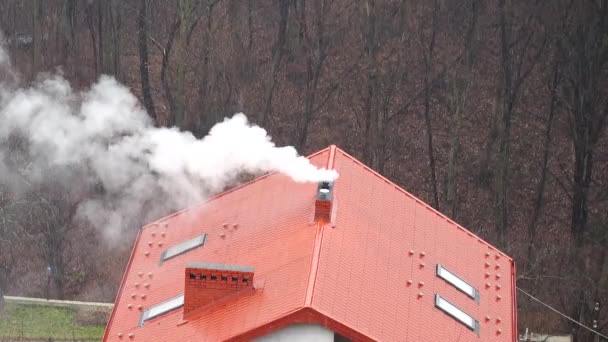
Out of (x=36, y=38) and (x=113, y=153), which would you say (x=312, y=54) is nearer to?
(x=36, y=38)

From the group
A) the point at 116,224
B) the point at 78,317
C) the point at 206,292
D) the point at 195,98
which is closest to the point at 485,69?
the point at 195,98

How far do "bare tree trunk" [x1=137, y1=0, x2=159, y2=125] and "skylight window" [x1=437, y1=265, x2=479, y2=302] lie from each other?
1983 centimetres

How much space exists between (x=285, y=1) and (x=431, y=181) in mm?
10470

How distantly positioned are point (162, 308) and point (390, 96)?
2050cm

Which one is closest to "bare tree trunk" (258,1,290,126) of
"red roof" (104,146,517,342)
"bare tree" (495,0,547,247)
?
"bare tree" (495,0,547,247)

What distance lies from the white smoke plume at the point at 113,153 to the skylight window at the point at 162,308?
4654 millimetres

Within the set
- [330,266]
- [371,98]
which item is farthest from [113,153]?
[330,266]

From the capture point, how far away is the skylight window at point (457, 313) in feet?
71.1

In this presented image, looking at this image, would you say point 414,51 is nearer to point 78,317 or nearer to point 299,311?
point 78,317

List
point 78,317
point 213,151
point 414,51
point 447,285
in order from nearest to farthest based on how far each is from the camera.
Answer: point 447,285, point 213,151, point 78,317, point 414,51

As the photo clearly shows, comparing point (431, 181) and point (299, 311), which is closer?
point (299, 311)

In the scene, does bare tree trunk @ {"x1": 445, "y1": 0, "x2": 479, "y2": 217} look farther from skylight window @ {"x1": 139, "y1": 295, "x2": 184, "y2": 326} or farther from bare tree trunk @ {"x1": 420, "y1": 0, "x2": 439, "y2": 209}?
skylight window @ {"x1": 139, "y1": 295, "x2": 184, "y2": 326}

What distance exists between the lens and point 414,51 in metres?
40.5

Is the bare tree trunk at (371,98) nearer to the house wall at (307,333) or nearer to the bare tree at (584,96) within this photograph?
the bare tree at (584,96)
